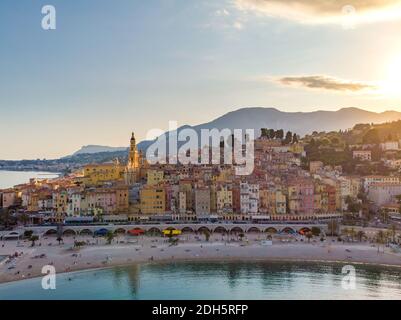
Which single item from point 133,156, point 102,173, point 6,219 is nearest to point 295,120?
point 133,156

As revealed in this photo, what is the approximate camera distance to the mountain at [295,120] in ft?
311

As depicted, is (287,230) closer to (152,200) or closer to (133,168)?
(152,200)

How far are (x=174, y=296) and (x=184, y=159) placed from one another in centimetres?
2695

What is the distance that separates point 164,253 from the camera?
66.3ft

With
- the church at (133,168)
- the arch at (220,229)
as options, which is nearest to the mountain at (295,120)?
the church at (133,168)

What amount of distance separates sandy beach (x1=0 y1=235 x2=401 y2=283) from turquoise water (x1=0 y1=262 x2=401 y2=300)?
0.63 metres

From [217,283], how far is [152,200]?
12050 mm

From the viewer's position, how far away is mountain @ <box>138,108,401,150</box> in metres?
94.9

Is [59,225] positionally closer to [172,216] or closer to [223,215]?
[172,216]

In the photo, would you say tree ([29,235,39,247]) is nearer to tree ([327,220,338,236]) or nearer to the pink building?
the pink building

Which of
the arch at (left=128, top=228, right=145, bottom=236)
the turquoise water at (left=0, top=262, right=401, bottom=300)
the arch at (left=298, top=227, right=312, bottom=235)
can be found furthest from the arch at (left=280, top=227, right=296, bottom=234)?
the arch at (left=128, top=228, right=145, bottom=236)
